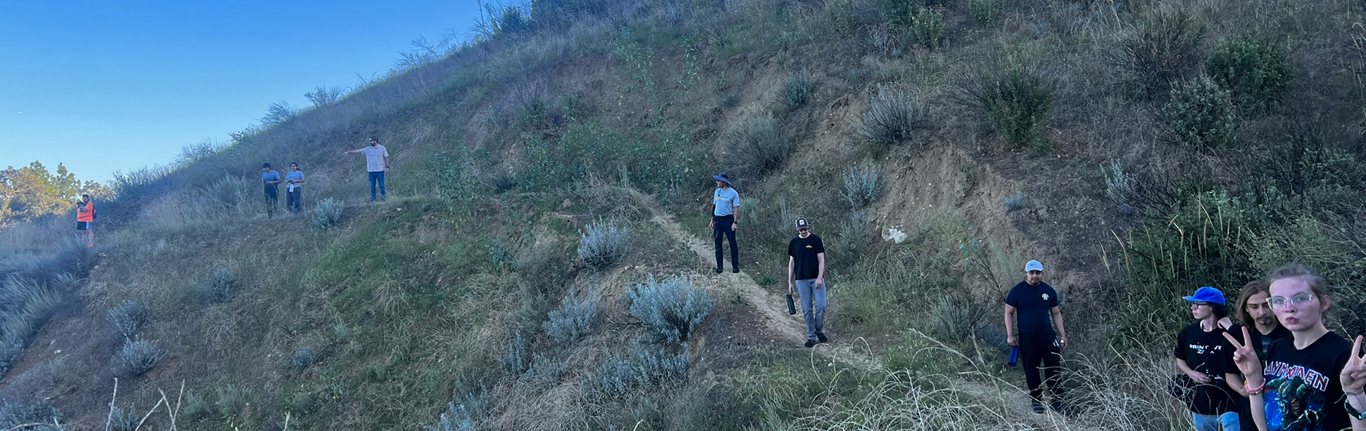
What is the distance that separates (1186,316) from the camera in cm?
584

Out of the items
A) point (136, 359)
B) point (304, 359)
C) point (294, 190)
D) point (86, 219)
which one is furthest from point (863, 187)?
point (86, 219)

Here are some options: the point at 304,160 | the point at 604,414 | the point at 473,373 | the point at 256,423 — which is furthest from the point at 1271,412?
the point at 304,160

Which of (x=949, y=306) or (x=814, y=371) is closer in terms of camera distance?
(x=814, y=371)

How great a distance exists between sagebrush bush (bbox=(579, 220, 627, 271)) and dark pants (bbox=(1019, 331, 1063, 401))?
20.2 ft

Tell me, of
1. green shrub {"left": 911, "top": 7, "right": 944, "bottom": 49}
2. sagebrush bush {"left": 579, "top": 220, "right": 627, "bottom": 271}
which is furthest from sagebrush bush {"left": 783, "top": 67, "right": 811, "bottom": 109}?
sagebrush bush {"left": 579, "top": 220, "right": 627, "bottom": 271}

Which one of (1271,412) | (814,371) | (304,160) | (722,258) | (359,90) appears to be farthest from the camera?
(359,90)

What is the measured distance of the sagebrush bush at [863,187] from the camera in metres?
→ 10.2

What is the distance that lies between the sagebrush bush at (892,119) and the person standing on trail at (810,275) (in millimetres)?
3831

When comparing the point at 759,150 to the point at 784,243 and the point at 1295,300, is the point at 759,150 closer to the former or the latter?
the point at 784,243

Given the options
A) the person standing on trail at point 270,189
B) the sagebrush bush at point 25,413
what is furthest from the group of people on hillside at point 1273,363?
the person standing on trail at point 270,189

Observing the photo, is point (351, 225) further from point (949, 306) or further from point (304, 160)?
point (949, 306)

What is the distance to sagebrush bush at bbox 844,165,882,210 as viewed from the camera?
10201 millimetres

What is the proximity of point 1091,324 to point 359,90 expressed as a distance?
27.1 metres

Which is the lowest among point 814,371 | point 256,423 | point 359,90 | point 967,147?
point 256,423
